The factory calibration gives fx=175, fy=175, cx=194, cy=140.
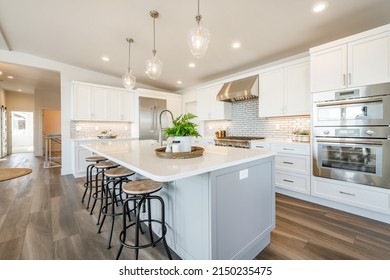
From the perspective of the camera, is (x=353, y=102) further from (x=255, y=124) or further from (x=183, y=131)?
(x=183, y=131)

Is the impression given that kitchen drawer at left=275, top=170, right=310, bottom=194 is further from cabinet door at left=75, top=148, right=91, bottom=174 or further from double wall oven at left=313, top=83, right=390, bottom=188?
cabinet door at left=75, top=148, right=91, bottom=174

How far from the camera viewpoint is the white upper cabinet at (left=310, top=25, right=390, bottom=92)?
82.7 inches

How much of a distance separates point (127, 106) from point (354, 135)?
206 inches

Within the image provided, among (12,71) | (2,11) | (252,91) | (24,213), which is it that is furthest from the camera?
(12,71)

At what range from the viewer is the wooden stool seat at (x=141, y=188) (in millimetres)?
1479

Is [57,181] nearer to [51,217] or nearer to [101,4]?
[51,217]

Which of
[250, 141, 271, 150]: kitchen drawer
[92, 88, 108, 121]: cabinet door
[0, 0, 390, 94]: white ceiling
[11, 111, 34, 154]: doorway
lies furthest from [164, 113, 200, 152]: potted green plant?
[11, 111, 34, 154]: doorway

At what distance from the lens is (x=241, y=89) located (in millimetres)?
3719

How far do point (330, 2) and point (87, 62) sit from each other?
4.99 m

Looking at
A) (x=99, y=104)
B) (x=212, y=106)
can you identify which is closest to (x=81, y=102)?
(x=99, y=104)

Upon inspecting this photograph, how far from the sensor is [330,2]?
2.08 meters

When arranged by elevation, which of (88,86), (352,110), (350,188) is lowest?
(350,188)

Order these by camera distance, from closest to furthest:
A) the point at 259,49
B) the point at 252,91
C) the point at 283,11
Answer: the point at 283,11 → the point at 259,49 → the point at 252,91
